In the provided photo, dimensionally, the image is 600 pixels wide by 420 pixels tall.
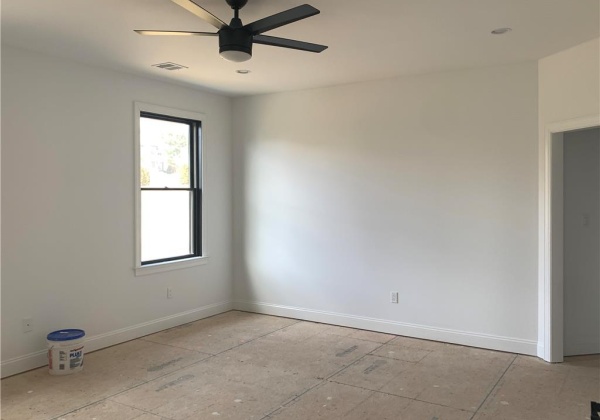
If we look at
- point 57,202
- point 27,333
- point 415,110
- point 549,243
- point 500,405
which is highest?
point 415,110

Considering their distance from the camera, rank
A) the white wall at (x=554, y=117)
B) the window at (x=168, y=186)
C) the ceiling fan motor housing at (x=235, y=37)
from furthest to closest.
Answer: the window at (x=168, y=186)
the white wall at (x=554, y=117)
the ceiling fan motor housing at (x=235, y=37)

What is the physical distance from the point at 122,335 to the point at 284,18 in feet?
11.9

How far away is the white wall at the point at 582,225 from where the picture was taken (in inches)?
178

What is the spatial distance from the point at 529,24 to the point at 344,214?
2651mm

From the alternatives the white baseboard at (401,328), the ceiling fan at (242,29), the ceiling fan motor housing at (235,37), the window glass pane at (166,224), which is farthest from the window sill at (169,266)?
the ceiling fan motor housing at (235,37)

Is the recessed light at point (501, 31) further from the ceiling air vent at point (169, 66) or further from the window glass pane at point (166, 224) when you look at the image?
the window glass pane at point (166, 224)

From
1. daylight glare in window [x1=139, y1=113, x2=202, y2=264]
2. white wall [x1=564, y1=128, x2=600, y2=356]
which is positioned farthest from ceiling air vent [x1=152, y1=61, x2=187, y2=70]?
white wall [x1=564, y1=128, x2=600, y2=356]

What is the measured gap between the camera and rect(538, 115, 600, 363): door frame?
13.8ft

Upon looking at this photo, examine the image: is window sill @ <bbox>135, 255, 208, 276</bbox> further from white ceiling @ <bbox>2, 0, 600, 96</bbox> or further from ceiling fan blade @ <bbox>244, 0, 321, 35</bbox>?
ceiling fan blade @ <bbox>244, 0, 321, 35</bbox>

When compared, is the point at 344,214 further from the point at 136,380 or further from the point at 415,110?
the point at 136,380

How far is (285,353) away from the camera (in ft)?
14.8

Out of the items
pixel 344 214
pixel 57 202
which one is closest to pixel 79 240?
pixel 57 202

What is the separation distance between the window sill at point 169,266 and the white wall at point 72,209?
0.23ft

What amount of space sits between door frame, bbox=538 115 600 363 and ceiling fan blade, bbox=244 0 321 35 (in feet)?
8.79
